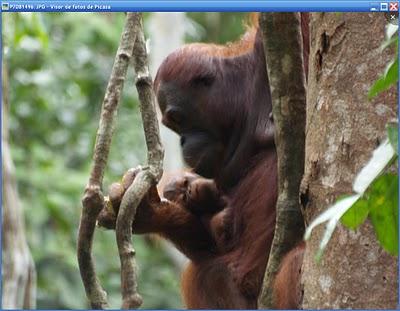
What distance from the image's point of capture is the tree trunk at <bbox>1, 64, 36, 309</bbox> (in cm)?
412

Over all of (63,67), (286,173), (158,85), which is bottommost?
(286,173)

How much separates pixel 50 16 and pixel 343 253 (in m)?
5.62

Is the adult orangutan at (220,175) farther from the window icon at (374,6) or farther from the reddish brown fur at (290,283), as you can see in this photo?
the window icon at (374,6)

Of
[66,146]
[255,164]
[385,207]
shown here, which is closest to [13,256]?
[255,164]

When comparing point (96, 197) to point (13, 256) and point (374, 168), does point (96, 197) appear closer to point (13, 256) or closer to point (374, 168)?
point (374, 168)

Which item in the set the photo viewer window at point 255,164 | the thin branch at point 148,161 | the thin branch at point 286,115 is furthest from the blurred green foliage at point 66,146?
the thin branch at point 286,115

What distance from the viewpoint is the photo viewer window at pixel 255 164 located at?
1782 mm

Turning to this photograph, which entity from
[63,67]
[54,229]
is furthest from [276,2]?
[63,67]

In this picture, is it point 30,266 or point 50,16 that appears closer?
point 30,266

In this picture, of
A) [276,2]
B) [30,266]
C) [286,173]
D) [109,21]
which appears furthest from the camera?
[109,21]

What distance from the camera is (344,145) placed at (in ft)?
6.20

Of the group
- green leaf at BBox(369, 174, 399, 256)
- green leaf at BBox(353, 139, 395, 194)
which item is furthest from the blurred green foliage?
green leaf at BBox(353, 139, 395, 194)

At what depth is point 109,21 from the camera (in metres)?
8.36

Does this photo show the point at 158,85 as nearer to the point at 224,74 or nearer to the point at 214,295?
the point at 224,74
